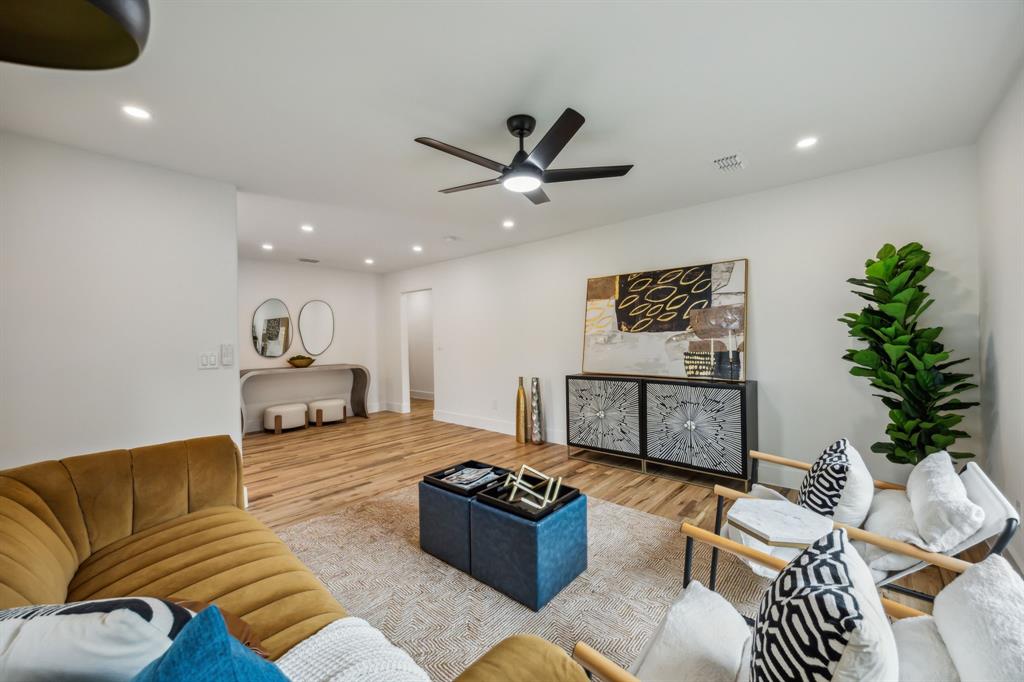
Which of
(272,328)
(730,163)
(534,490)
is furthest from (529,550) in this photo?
(272,328)

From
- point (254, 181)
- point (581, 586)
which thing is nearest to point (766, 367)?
point (581, 586)

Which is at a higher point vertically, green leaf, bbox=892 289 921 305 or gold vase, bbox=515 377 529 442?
green leaf, bbox=892 289 921 305

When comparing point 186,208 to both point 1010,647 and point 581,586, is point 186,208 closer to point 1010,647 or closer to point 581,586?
point 581,586

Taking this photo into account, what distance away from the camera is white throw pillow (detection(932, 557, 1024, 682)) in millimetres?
782

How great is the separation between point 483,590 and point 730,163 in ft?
10.8

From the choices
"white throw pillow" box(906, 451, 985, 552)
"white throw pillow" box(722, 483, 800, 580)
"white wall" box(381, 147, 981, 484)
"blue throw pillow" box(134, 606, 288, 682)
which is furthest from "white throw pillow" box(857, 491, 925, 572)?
"blue throw pillow" box(134, 606, 288, 682)

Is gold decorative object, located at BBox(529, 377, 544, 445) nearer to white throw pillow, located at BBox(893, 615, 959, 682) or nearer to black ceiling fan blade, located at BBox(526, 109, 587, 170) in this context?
black ceiling fan blade, located at BBox(526, 109, 587, 170)

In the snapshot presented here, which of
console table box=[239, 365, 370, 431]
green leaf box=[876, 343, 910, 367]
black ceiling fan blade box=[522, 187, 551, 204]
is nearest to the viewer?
green leaf box=[876, 343, 910, 367]

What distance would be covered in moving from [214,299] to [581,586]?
327 centimetres

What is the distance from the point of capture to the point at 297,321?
262 inches

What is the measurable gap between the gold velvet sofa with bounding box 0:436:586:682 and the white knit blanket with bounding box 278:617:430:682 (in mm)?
54

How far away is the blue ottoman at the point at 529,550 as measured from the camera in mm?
1959

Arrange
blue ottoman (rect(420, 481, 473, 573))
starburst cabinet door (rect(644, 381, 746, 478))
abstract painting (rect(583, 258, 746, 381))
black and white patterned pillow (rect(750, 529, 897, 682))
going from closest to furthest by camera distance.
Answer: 1. black and white patterned pillow (rect(750, 529, 897, 682))
2. blue ottoman (rect(420, 481, 473, 573))
3. starburst cabinet door (rect(644, 381, 746, 478))
4. abstract painting (rect(583, 258, 746, 381))

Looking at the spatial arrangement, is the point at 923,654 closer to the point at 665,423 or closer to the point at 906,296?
the point at 906,296
